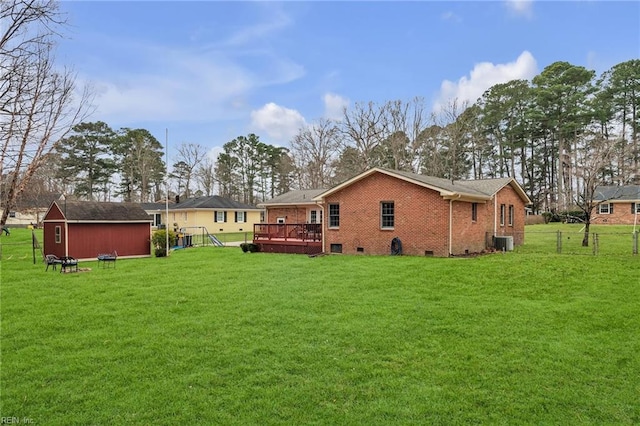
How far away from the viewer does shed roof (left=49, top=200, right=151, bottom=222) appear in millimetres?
17709

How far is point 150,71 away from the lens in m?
15.4

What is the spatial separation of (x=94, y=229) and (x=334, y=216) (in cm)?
1125

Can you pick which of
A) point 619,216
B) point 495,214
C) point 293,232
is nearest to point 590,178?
point 495,214

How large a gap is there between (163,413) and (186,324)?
3119 mm

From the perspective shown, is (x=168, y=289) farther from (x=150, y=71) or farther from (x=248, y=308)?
(x=150, y=71)

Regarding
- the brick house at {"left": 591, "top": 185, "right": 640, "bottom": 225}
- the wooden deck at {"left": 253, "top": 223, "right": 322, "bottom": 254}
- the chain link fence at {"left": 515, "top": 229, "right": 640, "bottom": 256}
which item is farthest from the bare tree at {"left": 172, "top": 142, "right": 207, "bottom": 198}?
the brick house at {"left": 591, "top": 185, "right": 640, "bottom": 225}

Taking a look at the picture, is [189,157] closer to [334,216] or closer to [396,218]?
[334,216]

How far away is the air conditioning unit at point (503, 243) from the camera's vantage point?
717 inches

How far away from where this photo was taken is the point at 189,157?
55.3 meters

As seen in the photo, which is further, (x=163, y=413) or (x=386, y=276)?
(x=386, y=276)

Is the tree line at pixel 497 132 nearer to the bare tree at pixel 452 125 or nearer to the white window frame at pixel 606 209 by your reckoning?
the bare tree at pixel 452 125

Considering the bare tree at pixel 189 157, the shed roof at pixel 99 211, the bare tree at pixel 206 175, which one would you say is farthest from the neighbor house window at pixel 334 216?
the bare tree at pixel 206 175

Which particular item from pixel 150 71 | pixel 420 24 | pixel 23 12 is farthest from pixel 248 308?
pixel 420 24

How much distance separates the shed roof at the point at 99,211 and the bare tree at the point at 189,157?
119 ft
